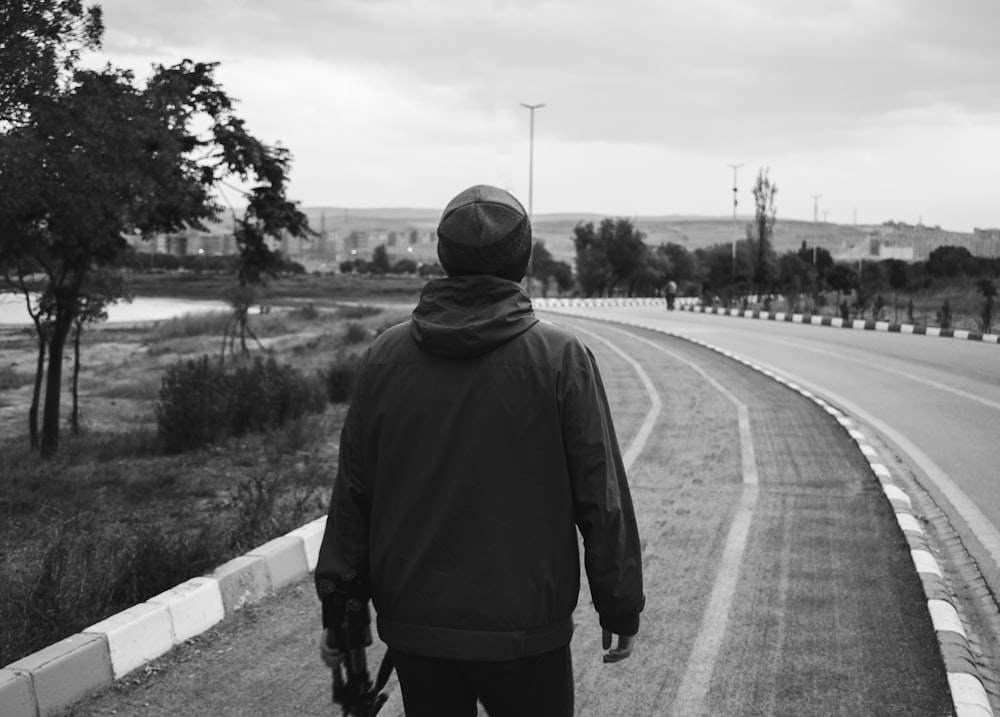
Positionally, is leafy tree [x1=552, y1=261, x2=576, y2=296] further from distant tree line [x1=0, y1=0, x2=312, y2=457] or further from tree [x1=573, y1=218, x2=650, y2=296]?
distant tree line [x1=0, y1=0, x2=312, y2=457]

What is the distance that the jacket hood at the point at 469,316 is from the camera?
256 centimetres

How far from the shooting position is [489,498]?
2561 mm

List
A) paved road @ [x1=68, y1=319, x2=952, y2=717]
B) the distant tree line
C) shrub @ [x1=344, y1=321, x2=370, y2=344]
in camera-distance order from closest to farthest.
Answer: paved road @ [x1=68, y1=319, x2=952, y2=717] → the distant tree line → shrub @ [x1=344, y1=321, x2=370, y2=344]

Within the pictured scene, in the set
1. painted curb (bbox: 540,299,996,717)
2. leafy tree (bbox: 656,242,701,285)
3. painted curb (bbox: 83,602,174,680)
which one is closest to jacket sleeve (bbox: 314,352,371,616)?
painted curb (bbox: 83,602,174,680)

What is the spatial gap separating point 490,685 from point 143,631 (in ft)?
10.6

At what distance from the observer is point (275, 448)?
12.6 meters

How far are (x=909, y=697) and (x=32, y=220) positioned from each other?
934 cm

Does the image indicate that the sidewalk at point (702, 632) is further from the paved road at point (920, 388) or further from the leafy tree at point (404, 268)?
the leafy tree at point (404, 268)

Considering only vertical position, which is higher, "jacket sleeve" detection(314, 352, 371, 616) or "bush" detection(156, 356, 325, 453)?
"jacket sleeve" detection(314, 352, 371, 616)

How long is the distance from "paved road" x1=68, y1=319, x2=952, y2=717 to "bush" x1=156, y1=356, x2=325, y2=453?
567 centimetres

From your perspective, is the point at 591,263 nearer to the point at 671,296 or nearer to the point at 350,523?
the point at 671,296

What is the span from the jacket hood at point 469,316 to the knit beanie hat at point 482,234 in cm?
4

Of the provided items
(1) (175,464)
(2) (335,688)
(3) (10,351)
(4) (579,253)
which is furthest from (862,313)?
(4) (579,253)

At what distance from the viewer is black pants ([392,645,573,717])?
2559 millimetres
